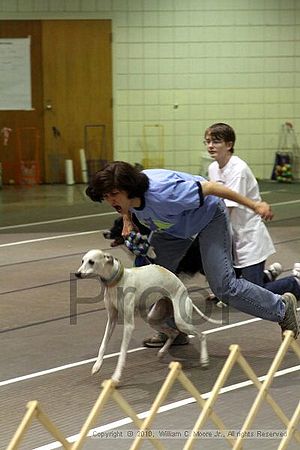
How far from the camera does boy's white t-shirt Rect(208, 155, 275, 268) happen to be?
6.24 metres

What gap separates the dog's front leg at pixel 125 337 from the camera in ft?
16.3

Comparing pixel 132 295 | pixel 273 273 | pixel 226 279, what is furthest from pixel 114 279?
pixel 273 273

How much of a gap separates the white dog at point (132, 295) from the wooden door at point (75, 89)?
9449mm

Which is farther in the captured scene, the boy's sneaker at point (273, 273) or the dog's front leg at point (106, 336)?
the boy's sneaker at point (273, 273)

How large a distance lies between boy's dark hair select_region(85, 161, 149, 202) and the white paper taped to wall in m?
9.83

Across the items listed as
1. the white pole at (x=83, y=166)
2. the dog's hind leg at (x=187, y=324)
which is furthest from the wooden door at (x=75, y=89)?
the dog's hind leg at (x=187, y=324)

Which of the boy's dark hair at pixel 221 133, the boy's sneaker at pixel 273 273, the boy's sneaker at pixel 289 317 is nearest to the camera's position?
the boy's sneaker at pixel 289 317

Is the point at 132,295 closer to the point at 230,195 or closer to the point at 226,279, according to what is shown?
the point at 226,279

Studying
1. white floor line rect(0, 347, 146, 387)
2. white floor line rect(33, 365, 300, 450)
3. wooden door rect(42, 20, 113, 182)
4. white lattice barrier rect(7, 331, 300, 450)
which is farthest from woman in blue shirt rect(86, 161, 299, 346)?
wooden door rect(42, 20, 113, 182)

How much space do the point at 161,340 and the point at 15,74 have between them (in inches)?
→ 368

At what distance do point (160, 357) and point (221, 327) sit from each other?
32.2 inches

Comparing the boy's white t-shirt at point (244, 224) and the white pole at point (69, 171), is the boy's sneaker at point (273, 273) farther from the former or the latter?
the white pole at point (69, 171)

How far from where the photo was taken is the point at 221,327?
6.23 m

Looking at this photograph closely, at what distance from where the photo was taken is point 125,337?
5016 mm
